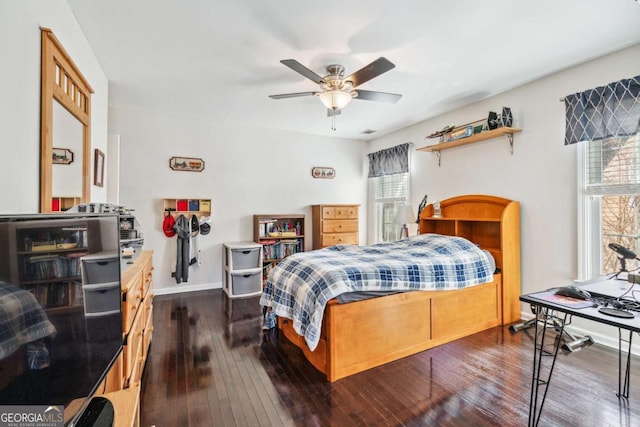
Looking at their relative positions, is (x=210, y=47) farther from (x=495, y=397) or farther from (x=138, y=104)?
(x=495, y=397)

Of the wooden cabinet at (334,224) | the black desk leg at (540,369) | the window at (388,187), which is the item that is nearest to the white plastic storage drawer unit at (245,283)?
the wooden cabinet at (334,224)

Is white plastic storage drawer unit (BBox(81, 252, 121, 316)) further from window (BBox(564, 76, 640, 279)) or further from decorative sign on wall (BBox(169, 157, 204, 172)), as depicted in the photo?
window (BBox(564, 76, 640, 279))

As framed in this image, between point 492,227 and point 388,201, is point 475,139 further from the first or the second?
point 388,201

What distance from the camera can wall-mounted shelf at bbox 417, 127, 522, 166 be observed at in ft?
10.7

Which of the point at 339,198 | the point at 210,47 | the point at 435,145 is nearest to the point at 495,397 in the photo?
the point at 435,145

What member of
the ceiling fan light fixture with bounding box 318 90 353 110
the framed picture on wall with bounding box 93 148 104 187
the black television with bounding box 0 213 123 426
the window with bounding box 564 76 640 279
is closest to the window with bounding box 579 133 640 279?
the window with bounding box 564 76 640 279

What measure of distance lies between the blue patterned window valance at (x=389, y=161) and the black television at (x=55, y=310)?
4402 millimetres

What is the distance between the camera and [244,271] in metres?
4.28

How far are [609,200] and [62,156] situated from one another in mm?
4316

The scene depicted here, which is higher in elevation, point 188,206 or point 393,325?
point 188,206

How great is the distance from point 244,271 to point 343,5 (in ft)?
11.3

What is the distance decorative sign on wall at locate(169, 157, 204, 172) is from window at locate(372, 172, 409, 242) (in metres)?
3.16

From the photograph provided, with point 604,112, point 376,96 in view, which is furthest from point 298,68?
point 604,112

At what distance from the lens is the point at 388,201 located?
5406 mm
